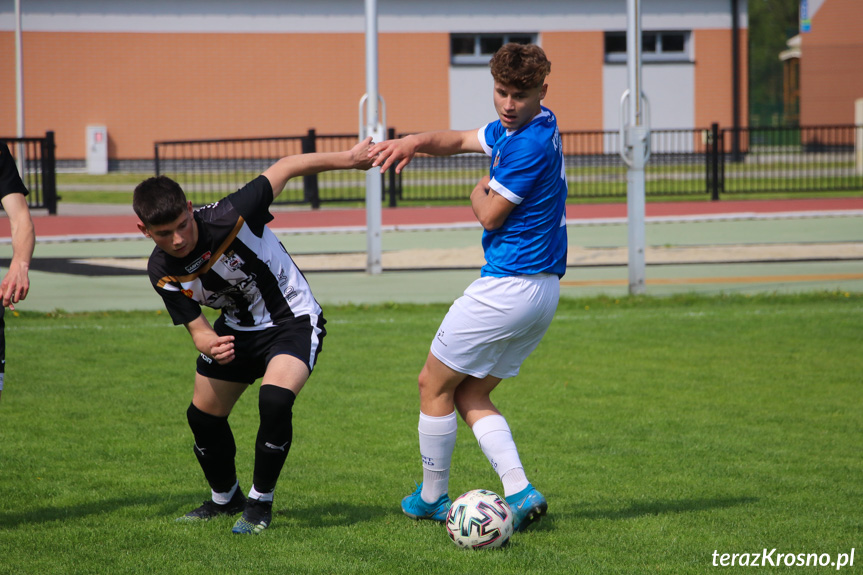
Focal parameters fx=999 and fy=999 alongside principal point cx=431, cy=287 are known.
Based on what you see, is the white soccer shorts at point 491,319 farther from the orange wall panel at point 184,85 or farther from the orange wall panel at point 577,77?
the orange wall panel at point 577,77

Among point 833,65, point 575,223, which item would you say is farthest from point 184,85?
point 833,65

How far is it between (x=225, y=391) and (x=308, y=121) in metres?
32.0

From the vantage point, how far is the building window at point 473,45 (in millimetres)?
36188

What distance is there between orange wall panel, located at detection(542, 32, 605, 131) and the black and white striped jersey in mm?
32367

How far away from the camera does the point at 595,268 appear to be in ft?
46.0

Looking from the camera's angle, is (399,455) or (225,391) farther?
(399,455)

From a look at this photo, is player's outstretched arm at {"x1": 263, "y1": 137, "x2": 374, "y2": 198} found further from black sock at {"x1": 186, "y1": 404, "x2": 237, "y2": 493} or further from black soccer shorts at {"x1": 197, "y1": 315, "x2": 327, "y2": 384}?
black sock at {"x1": 186, "y1": 404, "x2": 237, "y2": 493}

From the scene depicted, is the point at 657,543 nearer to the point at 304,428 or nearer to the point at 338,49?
the point at 304,428

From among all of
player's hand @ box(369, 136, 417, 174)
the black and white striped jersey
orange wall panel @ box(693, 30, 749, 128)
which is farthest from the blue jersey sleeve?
orange wall panel @ box(693, 30, 749, 128)

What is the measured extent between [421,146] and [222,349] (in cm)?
131

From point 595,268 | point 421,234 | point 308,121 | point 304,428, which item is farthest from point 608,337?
point 308,121

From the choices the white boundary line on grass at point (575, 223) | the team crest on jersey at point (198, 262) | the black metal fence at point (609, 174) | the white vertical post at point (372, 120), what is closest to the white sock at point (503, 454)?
the team crest on jersey at point (198, 262)

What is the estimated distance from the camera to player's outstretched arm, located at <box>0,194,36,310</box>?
4.08 metres

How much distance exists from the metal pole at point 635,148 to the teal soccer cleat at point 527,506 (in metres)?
7.38
